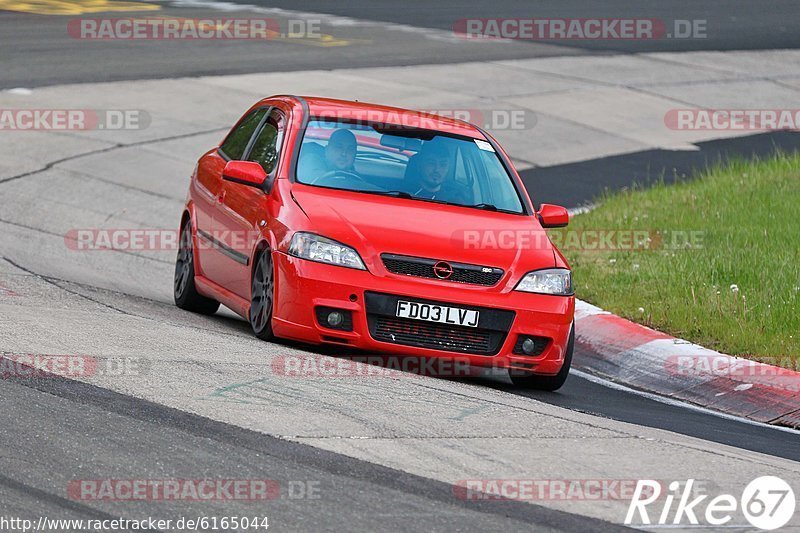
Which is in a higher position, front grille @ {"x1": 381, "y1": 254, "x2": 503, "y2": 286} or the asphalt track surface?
front grille @ {"x1": 381, "y1": 254, "x2": 503, "y2": 286}

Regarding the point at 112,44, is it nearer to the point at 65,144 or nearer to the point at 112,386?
the point at 65,144

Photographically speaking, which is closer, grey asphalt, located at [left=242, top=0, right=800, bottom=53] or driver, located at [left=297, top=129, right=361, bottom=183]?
driver, located at [left=297, top=129, right=361, bottom=183]

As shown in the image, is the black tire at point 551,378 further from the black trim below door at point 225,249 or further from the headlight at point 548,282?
the black trim below door at point 225,249

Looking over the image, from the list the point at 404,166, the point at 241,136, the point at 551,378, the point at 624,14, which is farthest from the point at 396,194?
the point at 624,14

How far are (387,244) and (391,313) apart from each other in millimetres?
410

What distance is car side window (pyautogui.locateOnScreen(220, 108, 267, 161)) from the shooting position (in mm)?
10422

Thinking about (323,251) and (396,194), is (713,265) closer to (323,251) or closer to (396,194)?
(396,194)

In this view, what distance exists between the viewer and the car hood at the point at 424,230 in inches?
334

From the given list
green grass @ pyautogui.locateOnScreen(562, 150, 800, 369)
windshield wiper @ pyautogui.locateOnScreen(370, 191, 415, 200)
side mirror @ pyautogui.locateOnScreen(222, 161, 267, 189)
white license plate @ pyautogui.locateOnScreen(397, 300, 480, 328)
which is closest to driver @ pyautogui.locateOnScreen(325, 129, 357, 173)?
windshield wiper @ pyautogui.locateOnScreen(370, 191, 415, 200)

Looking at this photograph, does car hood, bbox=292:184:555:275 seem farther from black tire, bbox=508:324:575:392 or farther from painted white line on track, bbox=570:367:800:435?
painted white line on track, bbox=570:367:800:435

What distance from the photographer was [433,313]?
8.34 metres

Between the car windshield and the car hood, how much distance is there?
191 mm

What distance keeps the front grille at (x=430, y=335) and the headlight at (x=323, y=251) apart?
1.18ft

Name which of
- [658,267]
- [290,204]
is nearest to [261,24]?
[658,267]
